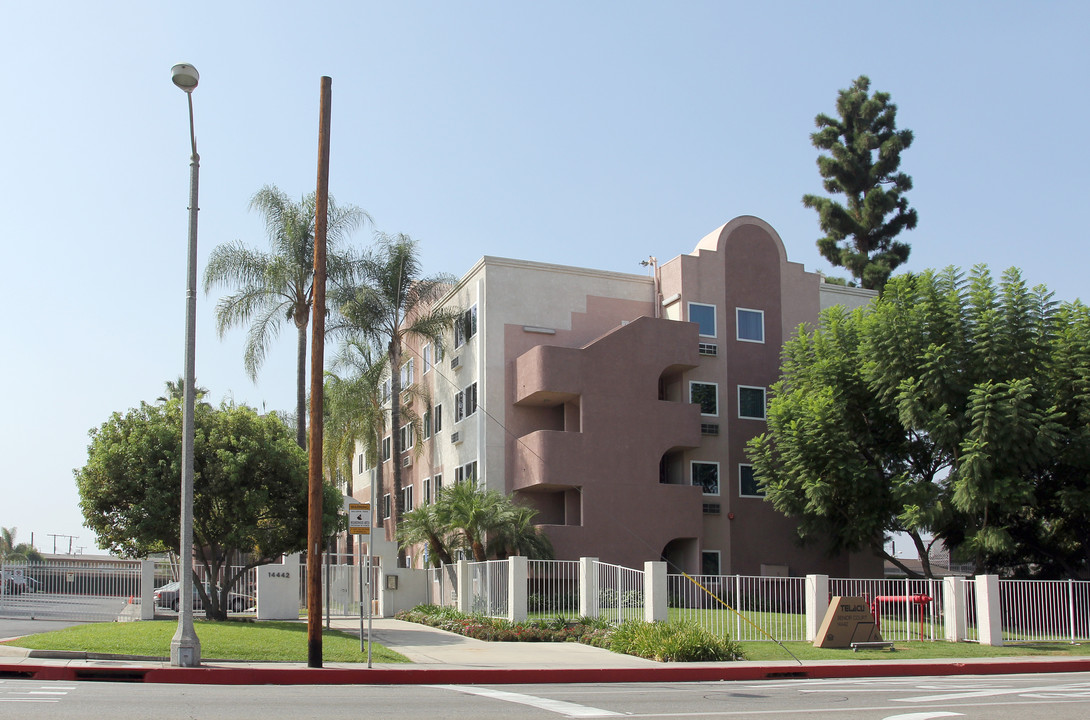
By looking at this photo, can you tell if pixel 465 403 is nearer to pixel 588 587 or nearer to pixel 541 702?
pixel 588 587

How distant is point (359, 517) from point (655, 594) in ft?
21.8

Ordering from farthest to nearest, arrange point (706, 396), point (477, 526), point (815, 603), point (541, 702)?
point (706, 396) → point (477, 526) → point (815, 603) → point (541, 702)

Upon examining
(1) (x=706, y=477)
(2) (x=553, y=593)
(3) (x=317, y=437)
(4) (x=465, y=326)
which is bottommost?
(2) (x=553, y=593)

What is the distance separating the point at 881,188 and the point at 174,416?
1606 inches

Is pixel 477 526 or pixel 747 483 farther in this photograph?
pixel 747 483

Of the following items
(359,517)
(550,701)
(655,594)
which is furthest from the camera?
(655,594)

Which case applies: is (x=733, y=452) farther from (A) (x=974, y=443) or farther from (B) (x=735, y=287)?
(A) (x=974, y=443)

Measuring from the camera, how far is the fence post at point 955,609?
2370 cm

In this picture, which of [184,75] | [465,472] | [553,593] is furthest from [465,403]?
[184,75]

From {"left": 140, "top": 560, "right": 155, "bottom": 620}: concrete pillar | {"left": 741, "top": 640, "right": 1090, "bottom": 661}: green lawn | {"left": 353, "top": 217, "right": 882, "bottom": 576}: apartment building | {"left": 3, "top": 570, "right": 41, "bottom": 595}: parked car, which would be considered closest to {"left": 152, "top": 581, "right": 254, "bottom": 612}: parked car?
{"left": 3, "top": 570, "right": 41, "bottom": 595}: parked car

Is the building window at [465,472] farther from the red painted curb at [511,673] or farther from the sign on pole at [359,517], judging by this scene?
the red painted curb at [511,673]

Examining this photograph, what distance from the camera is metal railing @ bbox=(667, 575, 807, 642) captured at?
22422 mm

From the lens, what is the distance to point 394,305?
3962 centimetres

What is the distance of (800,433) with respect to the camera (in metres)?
32.8
